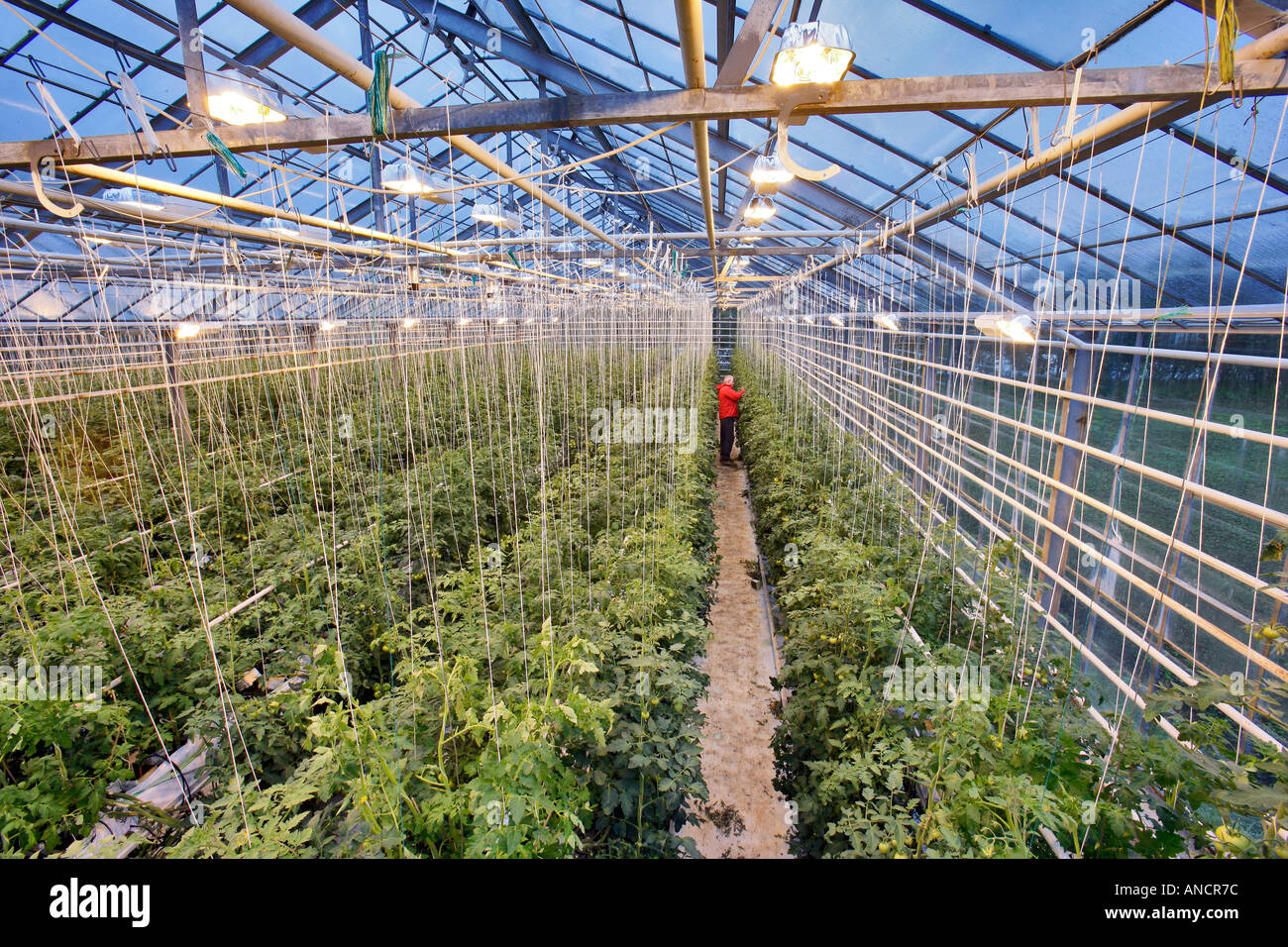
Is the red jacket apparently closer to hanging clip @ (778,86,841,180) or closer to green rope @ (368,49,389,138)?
hanging clip @ (778,86,841,180)

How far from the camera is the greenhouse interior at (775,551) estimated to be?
1792 millimetres

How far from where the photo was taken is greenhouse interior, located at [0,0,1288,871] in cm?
179

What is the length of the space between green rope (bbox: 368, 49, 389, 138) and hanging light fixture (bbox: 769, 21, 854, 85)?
5.07ft

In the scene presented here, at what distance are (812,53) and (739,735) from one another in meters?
3.95

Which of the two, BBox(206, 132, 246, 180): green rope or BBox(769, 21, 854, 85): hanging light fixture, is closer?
BBox(769, 21, 854, 85): hanging light fixture

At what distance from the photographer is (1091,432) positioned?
4391 mm

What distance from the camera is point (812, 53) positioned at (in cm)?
176

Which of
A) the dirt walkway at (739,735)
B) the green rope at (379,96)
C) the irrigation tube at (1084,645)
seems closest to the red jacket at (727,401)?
the irrigation tube at (1084,645)

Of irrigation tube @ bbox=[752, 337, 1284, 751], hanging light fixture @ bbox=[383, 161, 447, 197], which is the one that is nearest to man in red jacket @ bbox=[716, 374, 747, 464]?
irrigation tube @ bbox=[752, 337, 1284, 751]

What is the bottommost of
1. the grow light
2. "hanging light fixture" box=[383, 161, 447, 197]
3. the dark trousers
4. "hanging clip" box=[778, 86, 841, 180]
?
the dark trousers

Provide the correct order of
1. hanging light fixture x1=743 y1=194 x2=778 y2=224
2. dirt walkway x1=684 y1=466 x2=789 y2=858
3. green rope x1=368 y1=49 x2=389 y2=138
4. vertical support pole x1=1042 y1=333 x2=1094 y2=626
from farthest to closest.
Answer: hanging light fixture x1=743 y1=194 x2=778 y2=224 < vertical support pole x1=1042 y1=333 x2=1094 y2=626 < dirt walkway x1=684 y1=466 x2=789 y2=858 < green rope x1=368 y1=49 x2=389 y2=138

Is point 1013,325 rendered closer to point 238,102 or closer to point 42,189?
point 238,102
